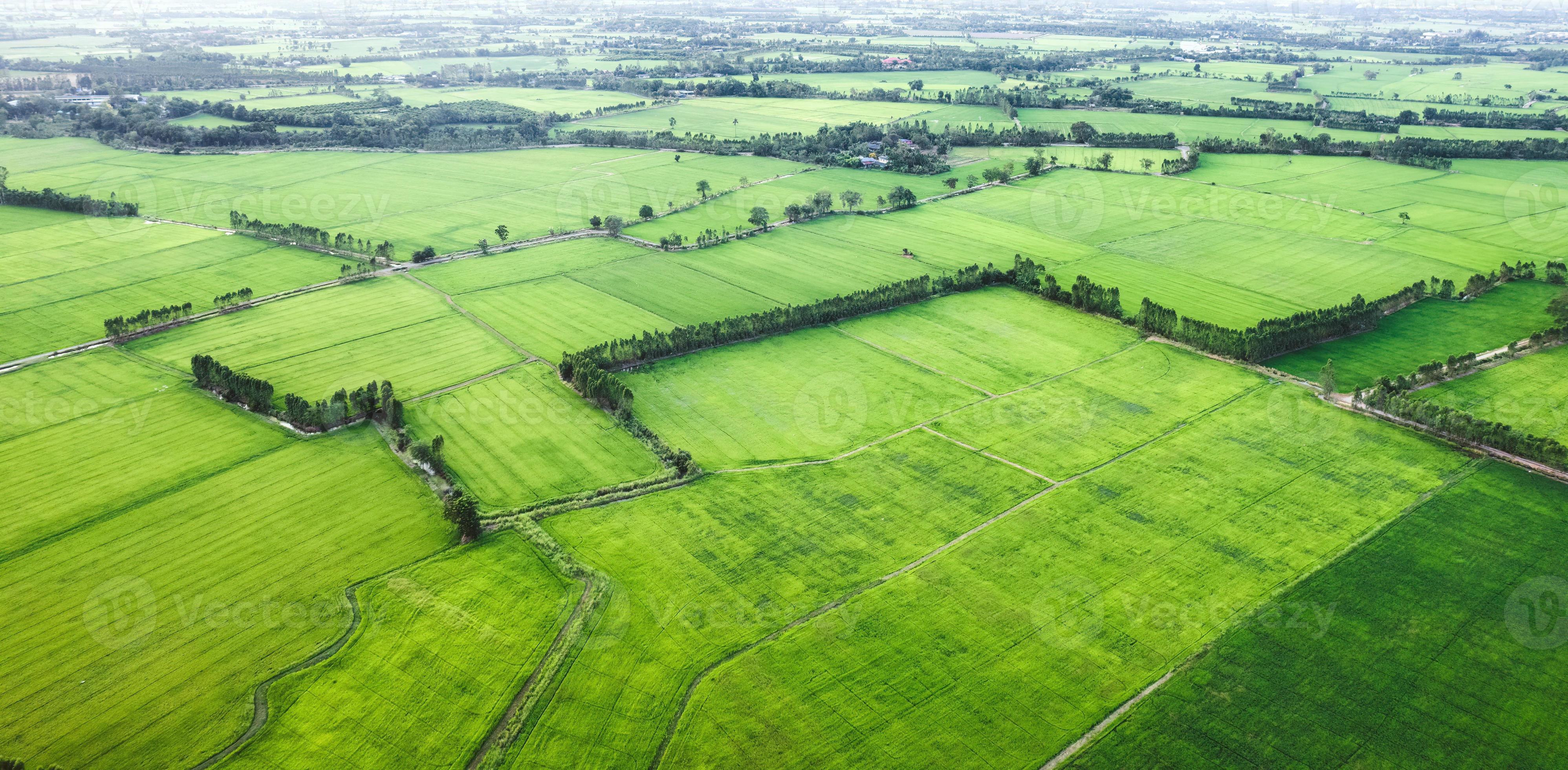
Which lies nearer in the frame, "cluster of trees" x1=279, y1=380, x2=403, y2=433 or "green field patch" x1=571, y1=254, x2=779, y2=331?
"cluster of trees" x1=279, y1=380, x2=403, y2=433

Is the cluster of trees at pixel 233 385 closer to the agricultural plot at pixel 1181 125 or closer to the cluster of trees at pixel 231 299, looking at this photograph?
the cluster of trees at pixel 231 299

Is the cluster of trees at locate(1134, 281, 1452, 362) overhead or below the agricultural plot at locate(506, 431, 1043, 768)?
overhead

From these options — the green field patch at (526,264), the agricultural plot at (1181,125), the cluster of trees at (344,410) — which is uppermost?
the agricultural plot at (1181,125)

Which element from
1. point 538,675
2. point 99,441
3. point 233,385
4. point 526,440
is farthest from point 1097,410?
point 99,441

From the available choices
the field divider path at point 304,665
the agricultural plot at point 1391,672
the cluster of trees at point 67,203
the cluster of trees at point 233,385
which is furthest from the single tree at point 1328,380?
the cluster of trees at point 67,203

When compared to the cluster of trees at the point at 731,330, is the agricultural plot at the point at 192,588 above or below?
below

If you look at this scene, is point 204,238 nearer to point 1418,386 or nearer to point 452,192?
point 452,192

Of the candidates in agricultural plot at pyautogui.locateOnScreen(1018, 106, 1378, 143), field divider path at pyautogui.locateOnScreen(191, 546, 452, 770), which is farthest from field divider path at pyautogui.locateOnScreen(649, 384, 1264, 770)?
agricultural plot at pyautogui.locateOnScreen(1018, 106, 1378, 143)

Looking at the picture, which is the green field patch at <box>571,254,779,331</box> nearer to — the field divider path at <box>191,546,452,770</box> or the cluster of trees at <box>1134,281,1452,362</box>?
the cluster of trees at <box>1134,281,1452,362</box>
